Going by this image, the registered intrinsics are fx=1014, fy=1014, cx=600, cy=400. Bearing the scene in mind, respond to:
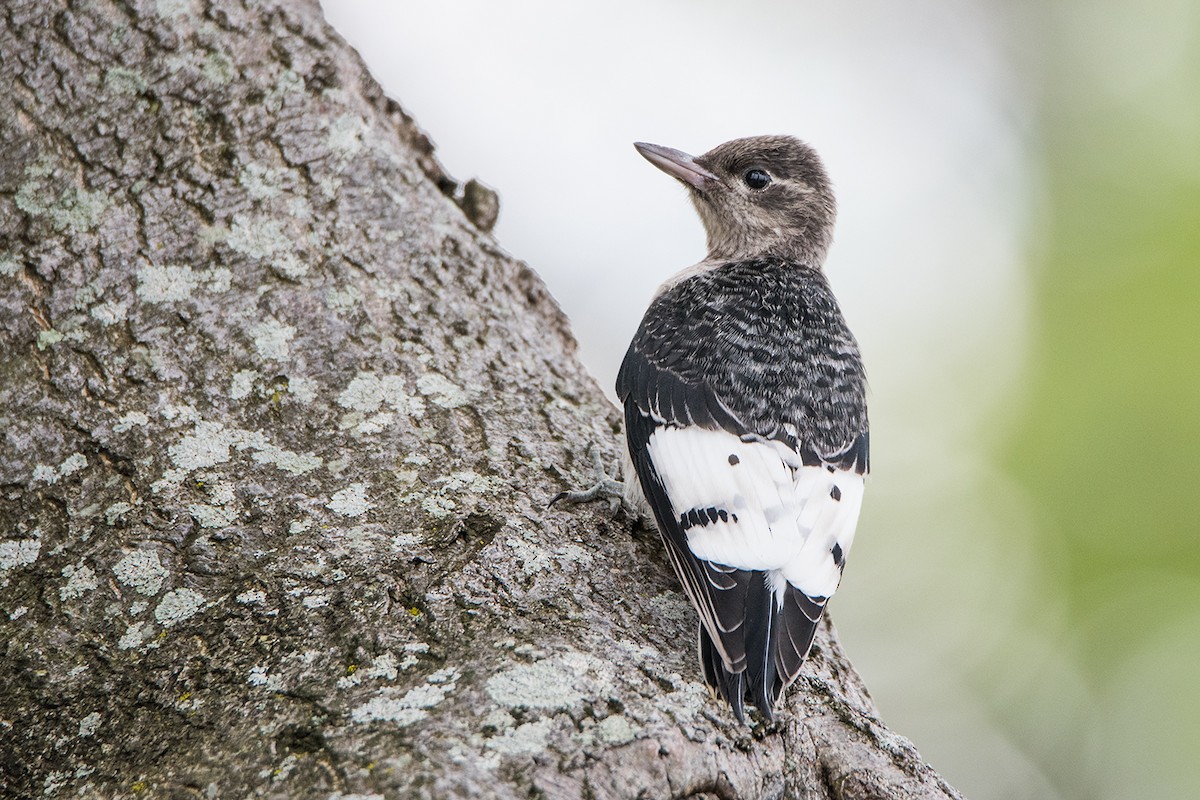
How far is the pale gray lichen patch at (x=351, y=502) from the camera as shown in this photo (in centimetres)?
264

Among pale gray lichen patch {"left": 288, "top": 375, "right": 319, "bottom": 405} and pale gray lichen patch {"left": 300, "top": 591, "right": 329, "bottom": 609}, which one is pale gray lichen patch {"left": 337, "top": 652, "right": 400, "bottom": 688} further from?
pale gray lichen patch {"left": 288, "top": 375, "right": 319, "bottom": 405}

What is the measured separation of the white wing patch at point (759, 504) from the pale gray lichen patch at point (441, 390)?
2.05 feet

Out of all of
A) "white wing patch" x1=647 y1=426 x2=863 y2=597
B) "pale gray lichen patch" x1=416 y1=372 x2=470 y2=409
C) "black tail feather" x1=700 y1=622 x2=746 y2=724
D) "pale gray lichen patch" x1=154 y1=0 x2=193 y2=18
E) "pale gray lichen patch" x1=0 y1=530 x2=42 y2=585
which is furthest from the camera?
"pale gray lichen patch" x1=154 y1=0 x2=193 y2=18

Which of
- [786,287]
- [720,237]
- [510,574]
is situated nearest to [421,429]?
[510,574]

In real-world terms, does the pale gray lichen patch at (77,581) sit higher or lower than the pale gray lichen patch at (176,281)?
lower

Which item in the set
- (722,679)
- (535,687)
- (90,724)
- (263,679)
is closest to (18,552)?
(90,724)

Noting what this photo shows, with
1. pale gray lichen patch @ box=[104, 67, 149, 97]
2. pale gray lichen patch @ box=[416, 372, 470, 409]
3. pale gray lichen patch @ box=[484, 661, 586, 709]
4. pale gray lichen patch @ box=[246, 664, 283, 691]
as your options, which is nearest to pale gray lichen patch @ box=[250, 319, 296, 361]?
pale gray lichen patch @ box=[416, 372, 470, 409]

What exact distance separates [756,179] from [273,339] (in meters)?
2.52

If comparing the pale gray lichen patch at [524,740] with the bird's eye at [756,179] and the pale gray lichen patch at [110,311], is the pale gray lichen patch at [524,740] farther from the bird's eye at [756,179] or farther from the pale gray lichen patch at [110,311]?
the bird's eye at [756,179]

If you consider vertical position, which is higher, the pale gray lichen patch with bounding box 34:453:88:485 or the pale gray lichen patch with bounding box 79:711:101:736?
the pale gray lichen patch with bounding box 34:453:88:485

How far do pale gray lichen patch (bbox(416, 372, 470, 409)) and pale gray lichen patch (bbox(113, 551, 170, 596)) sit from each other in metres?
0.92

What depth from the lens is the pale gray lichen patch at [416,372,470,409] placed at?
3070mm

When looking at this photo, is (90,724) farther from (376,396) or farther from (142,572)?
(376,396)

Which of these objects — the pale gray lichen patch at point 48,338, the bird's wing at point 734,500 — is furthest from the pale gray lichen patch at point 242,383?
the bird's wing at point 734,500
